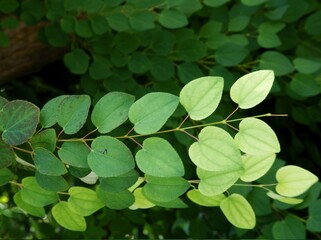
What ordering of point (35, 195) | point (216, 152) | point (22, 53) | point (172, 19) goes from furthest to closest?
point (22, 53) → point (172, 19) → point (35, 195) → point (216, 152)

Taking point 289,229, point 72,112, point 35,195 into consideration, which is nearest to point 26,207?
point 35,195

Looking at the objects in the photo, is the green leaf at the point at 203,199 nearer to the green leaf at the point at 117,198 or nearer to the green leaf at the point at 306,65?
the green leaf at the point at 117,198

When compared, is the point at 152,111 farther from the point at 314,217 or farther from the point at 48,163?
the point at 314,217

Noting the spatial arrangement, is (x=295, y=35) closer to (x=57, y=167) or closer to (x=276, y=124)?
(x=276, y=124)

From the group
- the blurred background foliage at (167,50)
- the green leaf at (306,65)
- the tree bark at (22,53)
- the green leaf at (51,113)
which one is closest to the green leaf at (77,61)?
the blurred background foliage at (167,50)

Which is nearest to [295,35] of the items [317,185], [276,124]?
[276,124]

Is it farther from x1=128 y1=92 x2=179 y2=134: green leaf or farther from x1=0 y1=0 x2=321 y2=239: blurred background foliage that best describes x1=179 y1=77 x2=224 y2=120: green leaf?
x1=0 y1=0 x2=321 y2=239: blurred background foliage
